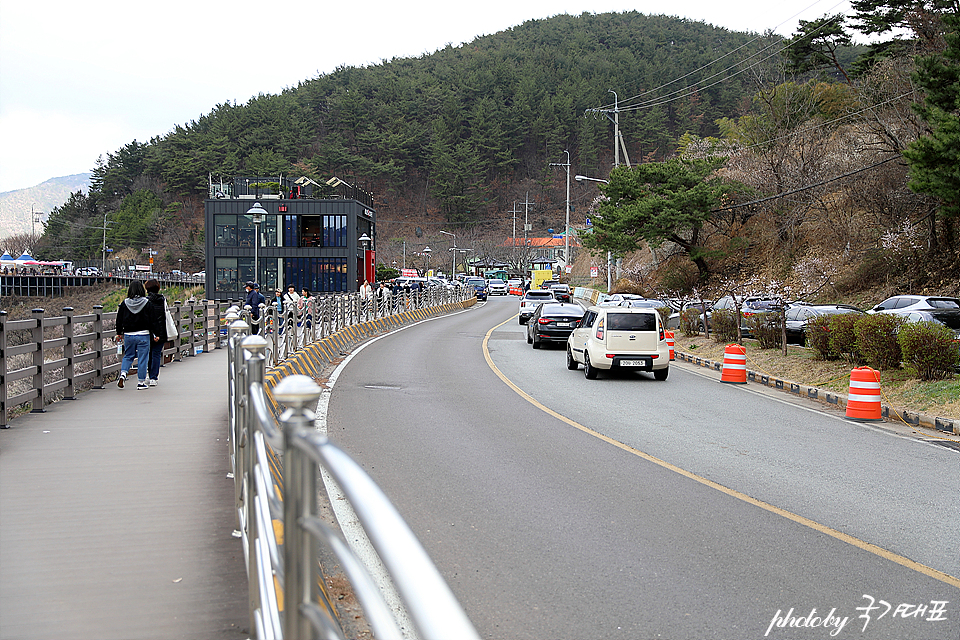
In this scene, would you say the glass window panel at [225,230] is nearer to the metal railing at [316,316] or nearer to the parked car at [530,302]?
the metal railing at [316,316]

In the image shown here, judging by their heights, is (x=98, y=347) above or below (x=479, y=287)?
below

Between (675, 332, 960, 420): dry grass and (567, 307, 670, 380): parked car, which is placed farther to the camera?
(567, 307, 670, 380): parked car

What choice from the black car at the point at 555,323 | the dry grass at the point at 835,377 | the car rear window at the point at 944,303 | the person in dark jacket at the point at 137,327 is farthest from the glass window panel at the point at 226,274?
the person in dark jacket at the point at 137,327

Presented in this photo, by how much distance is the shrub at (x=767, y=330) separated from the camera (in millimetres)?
21625

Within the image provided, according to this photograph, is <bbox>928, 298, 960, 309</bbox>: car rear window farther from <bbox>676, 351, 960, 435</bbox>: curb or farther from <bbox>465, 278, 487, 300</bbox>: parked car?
<bbox>465, 278, 487, 300</bbox>: parked car

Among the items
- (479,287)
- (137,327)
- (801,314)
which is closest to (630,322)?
(137,327)

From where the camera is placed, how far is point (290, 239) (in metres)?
68.2

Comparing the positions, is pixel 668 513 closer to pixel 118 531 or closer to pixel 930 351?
pixel 118 531

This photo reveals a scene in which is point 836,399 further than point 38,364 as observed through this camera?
Yes

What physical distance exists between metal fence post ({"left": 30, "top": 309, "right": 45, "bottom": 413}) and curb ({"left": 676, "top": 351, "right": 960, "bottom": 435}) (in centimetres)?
1274

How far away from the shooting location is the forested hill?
11081 cm

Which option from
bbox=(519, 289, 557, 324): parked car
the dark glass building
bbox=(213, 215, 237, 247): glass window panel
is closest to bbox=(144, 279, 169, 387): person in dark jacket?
bbox=(519, 289, 557, 324): parked car

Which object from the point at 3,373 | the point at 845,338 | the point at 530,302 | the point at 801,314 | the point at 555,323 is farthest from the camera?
the point at 530,302

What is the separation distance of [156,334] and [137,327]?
0.34 metres
